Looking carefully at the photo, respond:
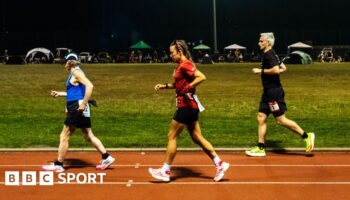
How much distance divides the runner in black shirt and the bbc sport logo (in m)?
2.98

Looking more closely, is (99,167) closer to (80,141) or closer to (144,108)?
(80,141)

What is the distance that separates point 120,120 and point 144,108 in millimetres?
2633

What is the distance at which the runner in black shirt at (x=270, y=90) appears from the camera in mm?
9781

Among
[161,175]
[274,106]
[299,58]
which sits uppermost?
[274,106]

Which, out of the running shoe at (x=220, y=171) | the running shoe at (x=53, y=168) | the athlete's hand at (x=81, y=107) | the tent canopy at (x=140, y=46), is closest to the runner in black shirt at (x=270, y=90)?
the running shoe at (x=220, y=171)

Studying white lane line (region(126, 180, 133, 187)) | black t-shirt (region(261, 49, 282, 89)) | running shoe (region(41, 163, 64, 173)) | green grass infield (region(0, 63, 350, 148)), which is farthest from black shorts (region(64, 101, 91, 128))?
black t-shirt (region(261, 49, 282, 89))

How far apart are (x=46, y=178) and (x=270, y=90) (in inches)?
157

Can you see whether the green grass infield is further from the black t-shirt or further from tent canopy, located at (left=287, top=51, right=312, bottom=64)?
tent canopy, located at (left=287, top=51, right=312, bottom=64)

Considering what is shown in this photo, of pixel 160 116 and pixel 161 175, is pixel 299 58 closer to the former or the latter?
pixel 160 116

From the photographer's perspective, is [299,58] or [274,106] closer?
[274,106]

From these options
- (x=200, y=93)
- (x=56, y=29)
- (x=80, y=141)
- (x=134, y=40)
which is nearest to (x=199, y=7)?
(x=134, y=40)

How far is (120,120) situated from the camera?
14.9 metres

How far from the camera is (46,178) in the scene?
27.5ft

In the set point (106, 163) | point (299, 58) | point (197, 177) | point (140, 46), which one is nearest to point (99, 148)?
point (106, 163)
